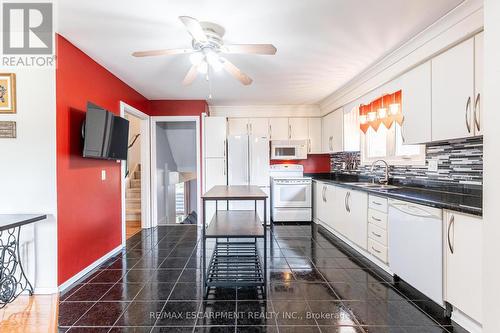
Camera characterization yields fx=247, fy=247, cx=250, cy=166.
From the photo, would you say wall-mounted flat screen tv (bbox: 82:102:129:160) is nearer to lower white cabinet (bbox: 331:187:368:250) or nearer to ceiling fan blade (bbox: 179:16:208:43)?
ceiling fan blade (bbox: 179:16:208:43)

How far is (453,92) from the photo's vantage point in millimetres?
2121

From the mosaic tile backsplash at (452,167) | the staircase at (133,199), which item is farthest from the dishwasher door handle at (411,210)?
the staircase at (133,199)

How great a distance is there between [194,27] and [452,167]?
2.75m

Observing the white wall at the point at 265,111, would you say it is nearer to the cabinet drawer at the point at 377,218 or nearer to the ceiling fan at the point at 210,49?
the ceiling fan at the point at 210,49

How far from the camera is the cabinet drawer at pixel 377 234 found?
8.69 feet

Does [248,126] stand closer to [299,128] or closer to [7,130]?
[299,128]

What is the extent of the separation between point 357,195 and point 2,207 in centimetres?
377

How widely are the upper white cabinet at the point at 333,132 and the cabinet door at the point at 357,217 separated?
1.37m

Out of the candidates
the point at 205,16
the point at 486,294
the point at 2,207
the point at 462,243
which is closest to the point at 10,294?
the point at 2,207

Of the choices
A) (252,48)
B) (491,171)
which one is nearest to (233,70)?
(252,48)

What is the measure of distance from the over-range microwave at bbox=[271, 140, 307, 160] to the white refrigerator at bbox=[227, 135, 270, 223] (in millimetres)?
329

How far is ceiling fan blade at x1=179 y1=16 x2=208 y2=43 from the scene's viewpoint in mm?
1656

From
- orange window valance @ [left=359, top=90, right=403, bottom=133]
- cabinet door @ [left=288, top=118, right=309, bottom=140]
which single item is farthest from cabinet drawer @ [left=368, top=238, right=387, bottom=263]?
cabinet door @ [left=288, top=118, right=309, bottom=140]

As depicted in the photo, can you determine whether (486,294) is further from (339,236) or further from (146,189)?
(146,189)
